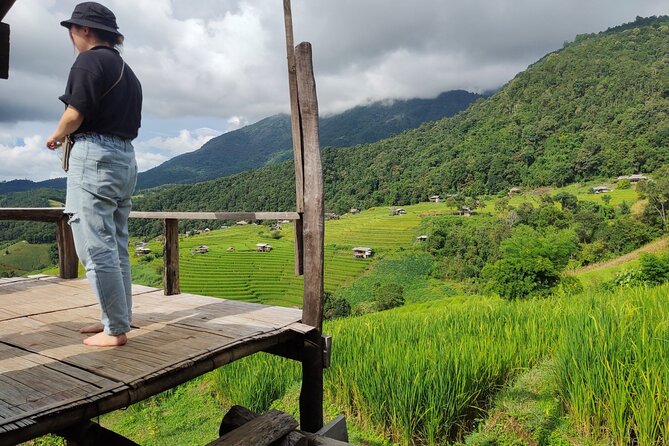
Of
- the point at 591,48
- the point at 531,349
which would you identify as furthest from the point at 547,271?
the point at 591,48

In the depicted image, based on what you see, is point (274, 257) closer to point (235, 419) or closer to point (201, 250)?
point (201, 250)

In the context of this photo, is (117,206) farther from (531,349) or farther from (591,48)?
(591,48)

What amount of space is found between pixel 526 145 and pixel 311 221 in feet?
294

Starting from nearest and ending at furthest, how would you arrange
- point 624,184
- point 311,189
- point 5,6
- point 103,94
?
point 5,6
point 103,94
point 311,189
point 624,184

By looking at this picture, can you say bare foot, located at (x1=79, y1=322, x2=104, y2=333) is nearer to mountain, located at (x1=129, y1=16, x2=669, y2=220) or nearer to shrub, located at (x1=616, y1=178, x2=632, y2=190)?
mountain, located at (x1=129, y1=16, x2=669, y2=220)

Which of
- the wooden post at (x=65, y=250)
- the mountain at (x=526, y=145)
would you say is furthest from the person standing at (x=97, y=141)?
the mountain at (x=526, y=145)

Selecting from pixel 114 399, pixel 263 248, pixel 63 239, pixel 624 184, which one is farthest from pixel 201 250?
pixel 624 184

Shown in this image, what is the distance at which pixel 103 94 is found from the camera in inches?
74.6

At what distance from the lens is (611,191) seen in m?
64.5

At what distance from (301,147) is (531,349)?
272cm

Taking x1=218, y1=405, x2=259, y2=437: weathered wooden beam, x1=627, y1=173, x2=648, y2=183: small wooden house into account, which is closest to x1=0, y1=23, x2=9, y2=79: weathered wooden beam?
x1=218, y1=405, x2=259, y2=437: weathered wooden beam

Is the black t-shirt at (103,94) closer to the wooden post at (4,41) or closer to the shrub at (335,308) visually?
the wooden post at (4,41)

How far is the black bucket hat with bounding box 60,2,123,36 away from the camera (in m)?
1.91

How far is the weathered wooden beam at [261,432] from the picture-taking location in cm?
196
